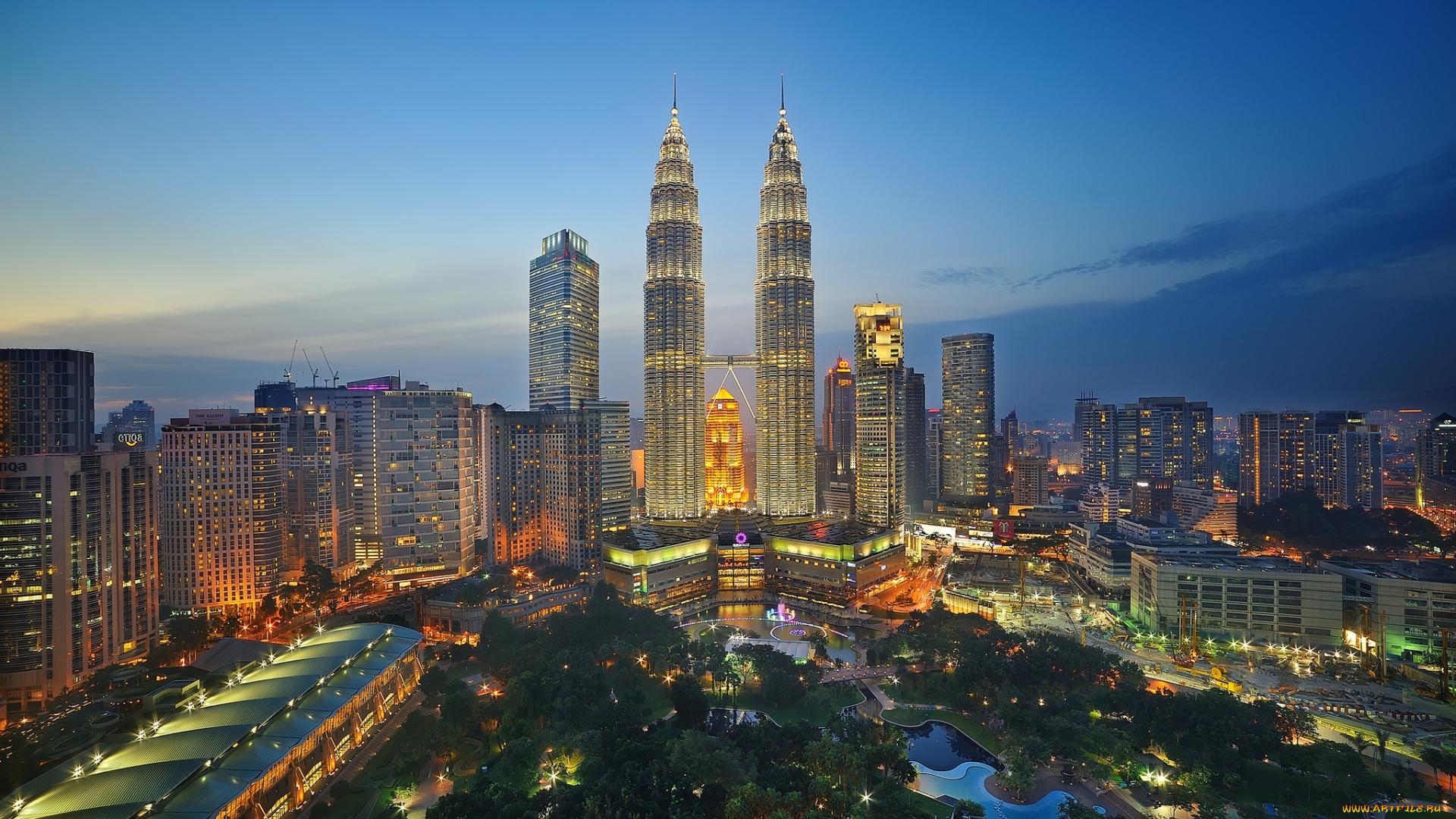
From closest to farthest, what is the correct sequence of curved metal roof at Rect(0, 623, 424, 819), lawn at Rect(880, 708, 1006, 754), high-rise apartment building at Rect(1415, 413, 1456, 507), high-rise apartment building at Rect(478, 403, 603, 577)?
1. curved metal roof at Rect(0, 623, 424, 819)
2. lawn at Rect(880, 708, 1006, 754)
3. high-rise apartment building at Rect(478, 403, 603, 577)
4. high-rise apartment building at Rect(1415, 413, 1456, 507)

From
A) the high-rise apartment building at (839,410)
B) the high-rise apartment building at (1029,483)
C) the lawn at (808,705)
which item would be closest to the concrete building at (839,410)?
the high-rise apartment building at (839,410)

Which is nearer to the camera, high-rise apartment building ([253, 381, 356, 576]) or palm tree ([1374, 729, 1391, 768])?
palm tree ([1374, 729, 1391, 768])

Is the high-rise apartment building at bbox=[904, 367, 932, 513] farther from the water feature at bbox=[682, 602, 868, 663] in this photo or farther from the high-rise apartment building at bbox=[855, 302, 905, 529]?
the water feature at bbox=[682, 602, 868, 663]

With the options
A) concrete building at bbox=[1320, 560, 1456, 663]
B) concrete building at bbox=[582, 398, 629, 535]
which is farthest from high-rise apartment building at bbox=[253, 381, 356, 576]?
concrete building at bbox=[1320, 560, 1456, 663]

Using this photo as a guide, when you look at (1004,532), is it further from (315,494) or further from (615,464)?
(315,494)

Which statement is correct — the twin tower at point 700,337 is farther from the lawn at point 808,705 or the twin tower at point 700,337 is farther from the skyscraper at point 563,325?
the lawn at point 808,705

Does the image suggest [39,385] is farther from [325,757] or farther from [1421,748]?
[1421,748]
